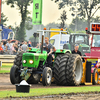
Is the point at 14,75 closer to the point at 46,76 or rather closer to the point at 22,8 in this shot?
the point at 46,76

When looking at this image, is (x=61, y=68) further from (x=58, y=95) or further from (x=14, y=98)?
(x=14, y=98)

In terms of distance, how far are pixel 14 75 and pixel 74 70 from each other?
2266mm

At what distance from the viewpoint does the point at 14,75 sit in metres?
12.8

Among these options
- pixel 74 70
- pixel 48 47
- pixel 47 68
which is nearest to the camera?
pixel 47 68

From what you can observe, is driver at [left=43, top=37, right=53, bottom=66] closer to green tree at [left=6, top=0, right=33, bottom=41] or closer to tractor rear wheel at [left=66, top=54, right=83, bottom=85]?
tractor rear wheel at [left=66, top=54, right=83, bottom=85]

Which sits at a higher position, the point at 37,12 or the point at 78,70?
the point at 37,12

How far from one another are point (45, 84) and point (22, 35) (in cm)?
4656

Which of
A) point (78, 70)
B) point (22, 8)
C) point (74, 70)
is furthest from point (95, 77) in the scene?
point (22, 8)

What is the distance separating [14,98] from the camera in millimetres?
8586

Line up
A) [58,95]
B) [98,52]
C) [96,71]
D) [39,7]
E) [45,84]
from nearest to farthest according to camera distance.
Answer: [58,95] → [45,84] → [96,71] → [98,52] → [39,7]

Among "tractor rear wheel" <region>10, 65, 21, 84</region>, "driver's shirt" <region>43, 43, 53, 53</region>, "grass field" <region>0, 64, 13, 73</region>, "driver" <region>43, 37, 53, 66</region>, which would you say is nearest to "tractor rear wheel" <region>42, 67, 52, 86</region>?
"driver" <region>43, 37, 53, 66</region>

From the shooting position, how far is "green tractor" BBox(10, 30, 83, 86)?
12.3 metres

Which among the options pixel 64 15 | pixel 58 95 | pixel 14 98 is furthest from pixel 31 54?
pixel 64 15

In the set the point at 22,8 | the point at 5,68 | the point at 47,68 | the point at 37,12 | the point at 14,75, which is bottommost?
the point at 5,68
